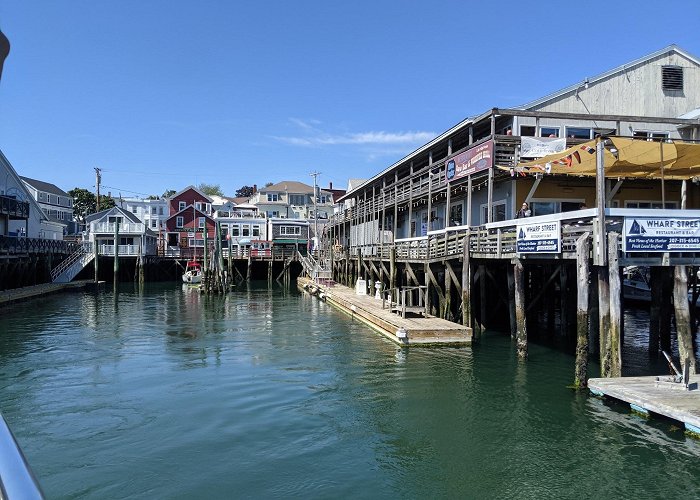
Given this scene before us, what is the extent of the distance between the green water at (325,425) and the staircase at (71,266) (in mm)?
33950

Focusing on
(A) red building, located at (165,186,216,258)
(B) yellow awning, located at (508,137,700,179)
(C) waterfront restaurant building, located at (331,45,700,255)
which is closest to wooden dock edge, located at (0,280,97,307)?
(A) red building, located at (165,186,216,258)

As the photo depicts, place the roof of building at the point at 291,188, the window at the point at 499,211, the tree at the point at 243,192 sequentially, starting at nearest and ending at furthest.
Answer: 1. the window at the point at 499,211
2. the roof of building at the point at 291,188
3. the tree at the point at 243,192

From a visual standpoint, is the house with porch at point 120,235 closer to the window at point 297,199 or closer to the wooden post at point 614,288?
the window at point 297,199

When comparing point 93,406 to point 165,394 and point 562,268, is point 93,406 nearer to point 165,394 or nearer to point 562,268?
point 165,394

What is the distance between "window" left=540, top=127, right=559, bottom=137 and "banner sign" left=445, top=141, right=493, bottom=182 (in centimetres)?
354

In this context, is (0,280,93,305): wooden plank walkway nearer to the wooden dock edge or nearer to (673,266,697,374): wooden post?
the wooden dock edge

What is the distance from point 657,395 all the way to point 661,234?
4.28 meters

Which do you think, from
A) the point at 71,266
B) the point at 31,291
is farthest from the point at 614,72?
the point at 71,266

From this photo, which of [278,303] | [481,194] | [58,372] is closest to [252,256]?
[278,303]

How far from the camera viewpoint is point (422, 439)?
11.4m

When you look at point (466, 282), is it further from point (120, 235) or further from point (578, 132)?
point (120, 235)

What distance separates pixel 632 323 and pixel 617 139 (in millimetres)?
10268

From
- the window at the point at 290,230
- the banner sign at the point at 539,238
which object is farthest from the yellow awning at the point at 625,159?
the window at the point at 290,230

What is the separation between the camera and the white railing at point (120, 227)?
2485 inches
